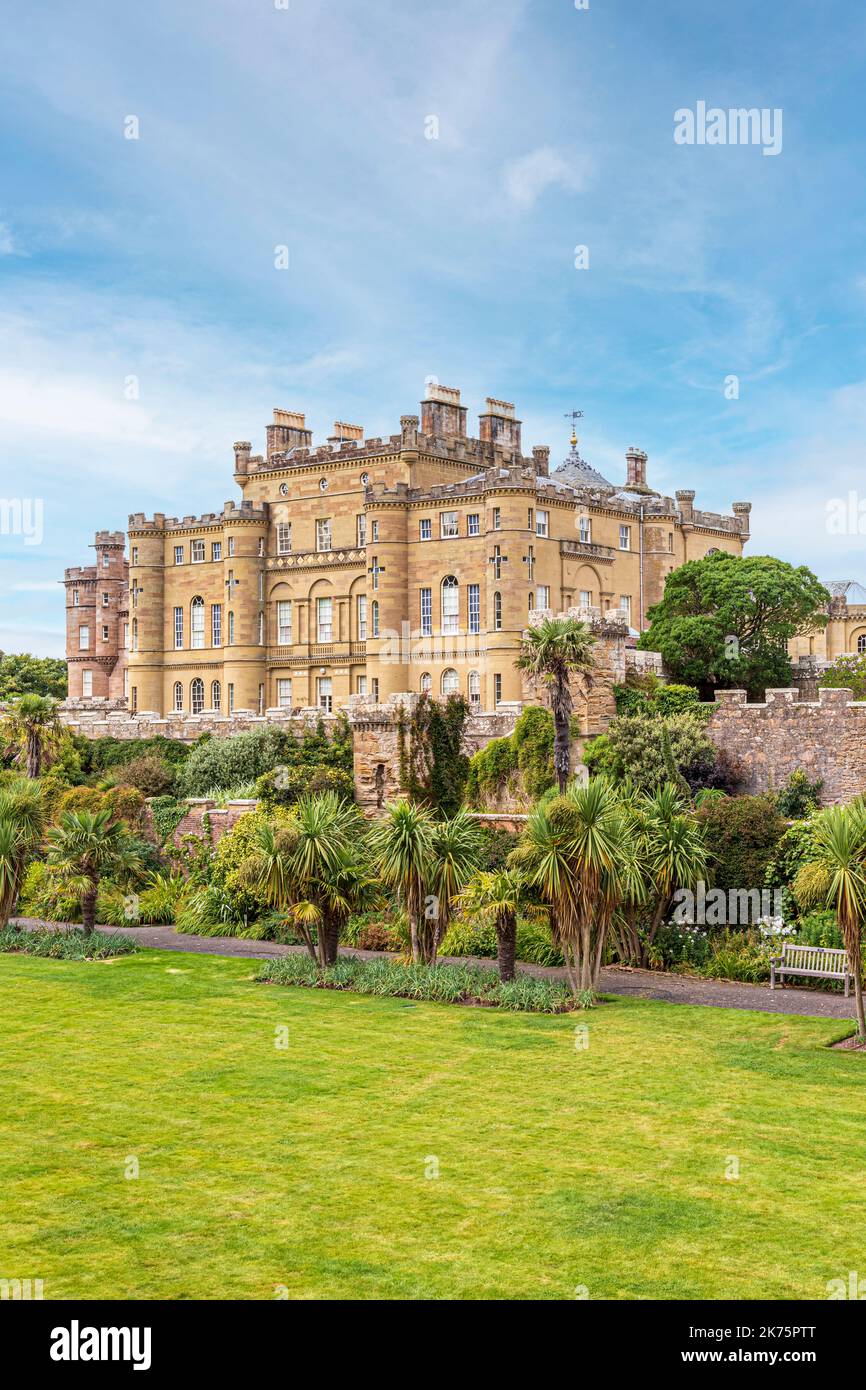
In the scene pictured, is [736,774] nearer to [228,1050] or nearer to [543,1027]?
[543,1027]

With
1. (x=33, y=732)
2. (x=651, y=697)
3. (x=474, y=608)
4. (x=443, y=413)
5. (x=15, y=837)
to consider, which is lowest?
(x=15, y=837)

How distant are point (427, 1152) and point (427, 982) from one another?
28.7ft

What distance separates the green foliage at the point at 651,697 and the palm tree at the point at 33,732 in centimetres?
1905

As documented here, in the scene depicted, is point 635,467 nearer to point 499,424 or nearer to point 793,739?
point 499,424

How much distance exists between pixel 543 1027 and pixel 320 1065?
12.6ft

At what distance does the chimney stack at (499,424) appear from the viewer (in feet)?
197

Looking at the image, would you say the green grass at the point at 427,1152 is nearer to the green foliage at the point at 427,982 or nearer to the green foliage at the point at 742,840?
the green foliage at the point at 427,982

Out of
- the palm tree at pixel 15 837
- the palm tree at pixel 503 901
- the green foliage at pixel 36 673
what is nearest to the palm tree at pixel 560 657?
the palm tree at pixel 503 901

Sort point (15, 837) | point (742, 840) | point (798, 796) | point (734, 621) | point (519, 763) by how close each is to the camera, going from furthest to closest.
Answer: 1. point (734, 621)
2. point (519, 763)
3. point (798, 796)
4. point (15, 837)
5. point (742, 840)

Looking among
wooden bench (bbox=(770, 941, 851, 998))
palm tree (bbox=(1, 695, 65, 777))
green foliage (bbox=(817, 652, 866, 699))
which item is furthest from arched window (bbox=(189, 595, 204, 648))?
wooden bench (bbox=(770, 941, 851, 998))

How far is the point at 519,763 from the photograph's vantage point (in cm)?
3297

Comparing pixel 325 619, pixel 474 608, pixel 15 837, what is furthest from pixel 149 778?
pixel 325 619

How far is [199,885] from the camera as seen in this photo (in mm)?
33344

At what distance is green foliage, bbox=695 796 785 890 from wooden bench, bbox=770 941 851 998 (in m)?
2.60
